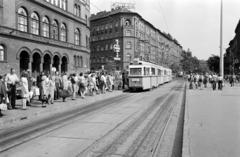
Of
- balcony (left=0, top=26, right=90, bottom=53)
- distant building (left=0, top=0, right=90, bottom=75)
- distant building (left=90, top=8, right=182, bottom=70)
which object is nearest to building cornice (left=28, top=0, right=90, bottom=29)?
distant building (left=0, top=0, right=90, bottom=75)

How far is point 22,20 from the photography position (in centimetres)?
3097

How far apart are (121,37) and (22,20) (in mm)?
40326

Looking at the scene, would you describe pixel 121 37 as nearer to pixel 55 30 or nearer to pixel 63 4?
pixel 63 4

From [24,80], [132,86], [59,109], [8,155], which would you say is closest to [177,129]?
[8,155]

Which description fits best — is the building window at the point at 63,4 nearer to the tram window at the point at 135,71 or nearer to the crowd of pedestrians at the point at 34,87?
the tram window at the point at 135,71

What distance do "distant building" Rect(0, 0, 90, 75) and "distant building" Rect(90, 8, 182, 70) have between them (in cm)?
1837

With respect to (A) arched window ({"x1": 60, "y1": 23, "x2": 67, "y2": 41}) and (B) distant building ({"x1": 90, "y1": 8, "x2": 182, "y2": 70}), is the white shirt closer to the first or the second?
(A) arched window ({"x1": 60, "y1": 23, "x2": 67, "y2": 41})

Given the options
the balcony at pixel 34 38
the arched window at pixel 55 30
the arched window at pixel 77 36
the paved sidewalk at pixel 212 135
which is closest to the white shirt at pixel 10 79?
the paved sidewalk at pixel 212 135

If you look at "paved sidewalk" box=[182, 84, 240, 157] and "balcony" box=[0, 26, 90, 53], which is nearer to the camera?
"paved sidewalk" box=[182, 84, 240, 157]

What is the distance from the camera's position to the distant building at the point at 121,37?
69000 millimetres

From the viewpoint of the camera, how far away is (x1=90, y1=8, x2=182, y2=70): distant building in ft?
226

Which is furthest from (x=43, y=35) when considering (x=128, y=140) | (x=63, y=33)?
(x=128, y=140)

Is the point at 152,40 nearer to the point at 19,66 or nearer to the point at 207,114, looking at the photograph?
the point at 19,66

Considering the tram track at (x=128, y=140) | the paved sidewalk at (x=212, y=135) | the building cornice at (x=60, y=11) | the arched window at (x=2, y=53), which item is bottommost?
the tram track at (x=128, y=140)
